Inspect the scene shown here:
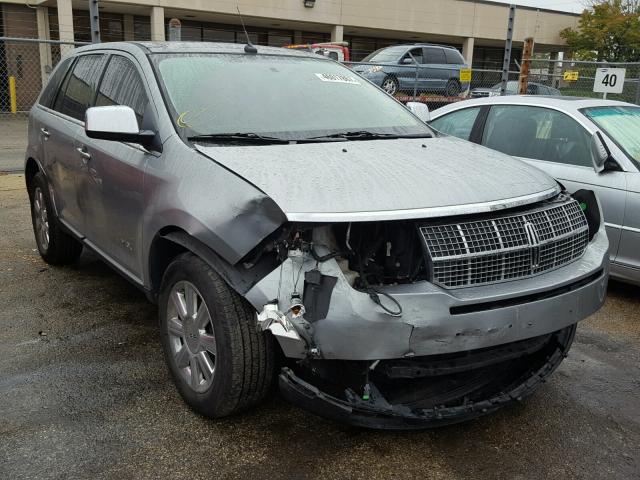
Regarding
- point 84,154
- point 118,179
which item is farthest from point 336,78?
point 84,154

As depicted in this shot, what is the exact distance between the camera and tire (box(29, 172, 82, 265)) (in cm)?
502

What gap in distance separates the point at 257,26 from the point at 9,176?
21.2 m

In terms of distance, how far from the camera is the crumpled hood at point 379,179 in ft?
8.23

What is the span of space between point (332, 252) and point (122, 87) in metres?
2.11

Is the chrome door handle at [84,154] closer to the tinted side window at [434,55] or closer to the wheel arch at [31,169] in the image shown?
the wheel arch at [31,169]

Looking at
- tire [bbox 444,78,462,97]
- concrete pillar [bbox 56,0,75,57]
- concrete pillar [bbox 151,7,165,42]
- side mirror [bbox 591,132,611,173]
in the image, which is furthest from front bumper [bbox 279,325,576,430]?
concrete pillar [bbox 151,7,165,42]

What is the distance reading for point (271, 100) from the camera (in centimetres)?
361

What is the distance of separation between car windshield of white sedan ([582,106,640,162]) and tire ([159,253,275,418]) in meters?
3.60

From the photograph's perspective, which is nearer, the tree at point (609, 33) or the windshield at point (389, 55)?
the windshield at point (389, 55)

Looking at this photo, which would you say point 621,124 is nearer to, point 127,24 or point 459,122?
point 459,122

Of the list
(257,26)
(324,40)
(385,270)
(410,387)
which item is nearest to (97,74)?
(385,270)

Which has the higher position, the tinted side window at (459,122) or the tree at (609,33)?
the tree at (609,33)

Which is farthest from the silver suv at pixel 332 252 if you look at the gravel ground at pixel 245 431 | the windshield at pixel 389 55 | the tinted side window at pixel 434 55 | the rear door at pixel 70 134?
the tinted side window at pixel 434 55

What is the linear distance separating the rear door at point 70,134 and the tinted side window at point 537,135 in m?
3.42
